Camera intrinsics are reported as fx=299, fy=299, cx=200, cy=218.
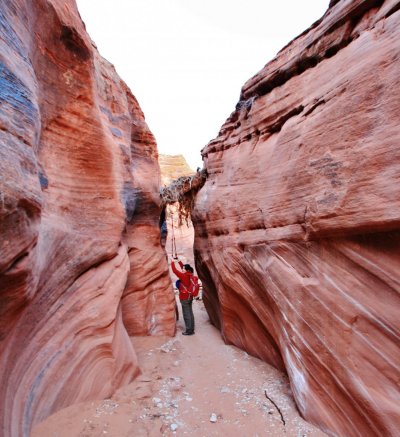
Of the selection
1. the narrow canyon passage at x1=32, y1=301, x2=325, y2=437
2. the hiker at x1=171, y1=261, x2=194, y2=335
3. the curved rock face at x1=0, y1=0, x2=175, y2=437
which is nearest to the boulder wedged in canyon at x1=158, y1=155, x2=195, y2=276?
the hiker at x1=171, y1=261, x2=194, y2=335

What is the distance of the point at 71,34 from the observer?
4.82m

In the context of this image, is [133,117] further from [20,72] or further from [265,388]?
[265,388]

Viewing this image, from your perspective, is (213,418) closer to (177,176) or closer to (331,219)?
(331,219)

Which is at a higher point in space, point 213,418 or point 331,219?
point 331,219

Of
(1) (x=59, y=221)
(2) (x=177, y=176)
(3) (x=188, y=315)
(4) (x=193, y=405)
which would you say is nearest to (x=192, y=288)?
(3) (x=188, y=315)

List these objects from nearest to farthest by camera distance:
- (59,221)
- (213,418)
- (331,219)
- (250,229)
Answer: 1. (331,219)
2. (213,418)
3. (59,221)
4. (250,229)

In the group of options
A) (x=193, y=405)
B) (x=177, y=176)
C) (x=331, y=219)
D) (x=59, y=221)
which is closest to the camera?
(x=331, y=219)

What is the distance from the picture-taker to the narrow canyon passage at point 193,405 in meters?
3.70

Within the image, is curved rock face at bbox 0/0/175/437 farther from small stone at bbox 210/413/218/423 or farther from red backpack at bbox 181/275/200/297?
small stone at bbox 210/413/218/423

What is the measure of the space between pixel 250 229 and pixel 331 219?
2116mm

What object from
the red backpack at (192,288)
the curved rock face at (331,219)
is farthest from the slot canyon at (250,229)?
the red backpack at (192,288)

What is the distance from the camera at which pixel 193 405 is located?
4.35 m

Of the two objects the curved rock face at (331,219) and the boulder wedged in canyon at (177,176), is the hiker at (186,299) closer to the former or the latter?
the curved rock face at (331,219)

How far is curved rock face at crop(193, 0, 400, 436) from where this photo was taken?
9.94ft
